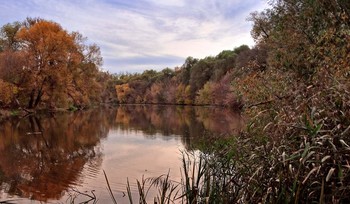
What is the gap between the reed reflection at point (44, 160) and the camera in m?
8.51

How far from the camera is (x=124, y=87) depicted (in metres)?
93.9

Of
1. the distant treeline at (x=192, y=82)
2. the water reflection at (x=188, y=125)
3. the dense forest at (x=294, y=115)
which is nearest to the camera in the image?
the dense forest at (x=294, y=115)

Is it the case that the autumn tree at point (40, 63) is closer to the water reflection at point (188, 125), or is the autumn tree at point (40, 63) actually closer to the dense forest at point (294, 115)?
the water reflection at point (188, 125)

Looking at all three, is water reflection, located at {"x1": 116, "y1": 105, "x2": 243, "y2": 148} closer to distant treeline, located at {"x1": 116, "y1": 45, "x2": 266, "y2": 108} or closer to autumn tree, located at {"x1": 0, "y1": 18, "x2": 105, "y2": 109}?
autumn tree, located at {"x1": 0, "y1": 18, "x2": 105, "y2": 109}

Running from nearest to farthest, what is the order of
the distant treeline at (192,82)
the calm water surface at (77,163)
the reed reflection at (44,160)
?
the calm water surface at (77,163) < the reed reflection at (44,160) < the distant treeline at (192,82)

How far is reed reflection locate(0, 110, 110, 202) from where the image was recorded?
851cm

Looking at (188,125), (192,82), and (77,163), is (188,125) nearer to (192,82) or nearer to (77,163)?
(77,163)

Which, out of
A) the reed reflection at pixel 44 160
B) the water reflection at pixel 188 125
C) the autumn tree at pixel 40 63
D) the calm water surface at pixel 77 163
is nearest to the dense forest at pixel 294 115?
the calm water surface at pixel 77 163

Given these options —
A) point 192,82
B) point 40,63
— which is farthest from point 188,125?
point 192,82

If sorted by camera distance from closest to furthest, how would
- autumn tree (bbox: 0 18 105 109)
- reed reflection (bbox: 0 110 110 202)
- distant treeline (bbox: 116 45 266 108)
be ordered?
reed reflection (bbox: 0 110 110 202) → autumn tree (bbox: 0 18 105 109) → distant treeline (bbox: 116 45 266 108)

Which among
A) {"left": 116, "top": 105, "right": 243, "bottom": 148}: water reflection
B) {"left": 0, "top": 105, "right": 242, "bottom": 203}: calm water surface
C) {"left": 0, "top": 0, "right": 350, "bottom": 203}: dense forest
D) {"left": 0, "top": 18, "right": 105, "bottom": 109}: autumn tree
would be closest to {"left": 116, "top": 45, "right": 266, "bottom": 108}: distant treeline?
{"left": 116, "top": 105, "right": 243, "bottom": 148}: water reflection

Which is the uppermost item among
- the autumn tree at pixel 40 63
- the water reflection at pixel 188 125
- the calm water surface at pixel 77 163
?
the autumn tree at pixel 40 63

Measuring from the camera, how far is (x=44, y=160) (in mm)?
11953

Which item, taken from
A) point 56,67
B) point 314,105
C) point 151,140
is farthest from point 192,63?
point 314,105
